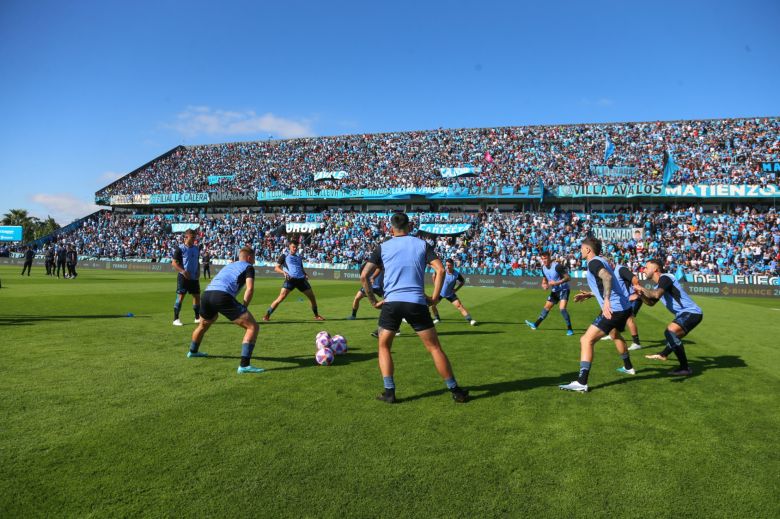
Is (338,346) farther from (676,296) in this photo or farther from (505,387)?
(676,296)

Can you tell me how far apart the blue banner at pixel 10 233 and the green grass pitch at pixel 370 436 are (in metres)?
81.3

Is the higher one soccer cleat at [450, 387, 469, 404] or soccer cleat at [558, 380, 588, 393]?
soccer cleat at [450, 387, 469, 404]

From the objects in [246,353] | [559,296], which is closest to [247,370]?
[246,353]

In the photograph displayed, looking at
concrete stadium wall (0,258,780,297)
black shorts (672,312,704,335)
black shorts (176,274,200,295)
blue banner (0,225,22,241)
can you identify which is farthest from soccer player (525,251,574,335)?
blue banner (0,225,22,241)

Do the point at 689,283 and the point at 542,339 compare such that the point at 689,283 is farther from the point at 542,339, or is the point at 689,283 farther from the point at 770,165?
the point at 542,339

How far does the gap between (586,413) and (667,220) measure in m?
40.7

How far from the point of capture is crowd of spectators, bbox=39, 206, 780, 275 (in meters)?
34.8

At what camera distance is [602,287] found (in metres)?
6.90

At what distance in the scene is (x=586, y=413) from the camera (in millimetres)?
5445

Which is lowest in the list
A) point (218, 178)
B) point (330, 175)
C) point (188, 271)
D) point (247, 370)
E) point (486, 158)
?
point (247, 370)

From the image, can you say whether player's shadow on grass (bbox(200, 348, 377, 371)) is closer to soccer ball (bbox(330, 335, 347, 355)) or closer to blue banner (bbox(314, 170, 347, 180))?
soccer ball (bbox(330, 335, 347, 355))

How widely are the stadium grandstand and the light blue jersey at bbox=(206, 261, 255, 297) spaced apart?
29949mm

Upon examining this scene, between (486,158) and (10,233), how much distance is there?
71.3 metres

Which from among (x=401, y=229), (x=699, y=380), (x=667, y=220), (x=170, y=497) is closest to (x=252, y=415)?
(x=170, y=497)
